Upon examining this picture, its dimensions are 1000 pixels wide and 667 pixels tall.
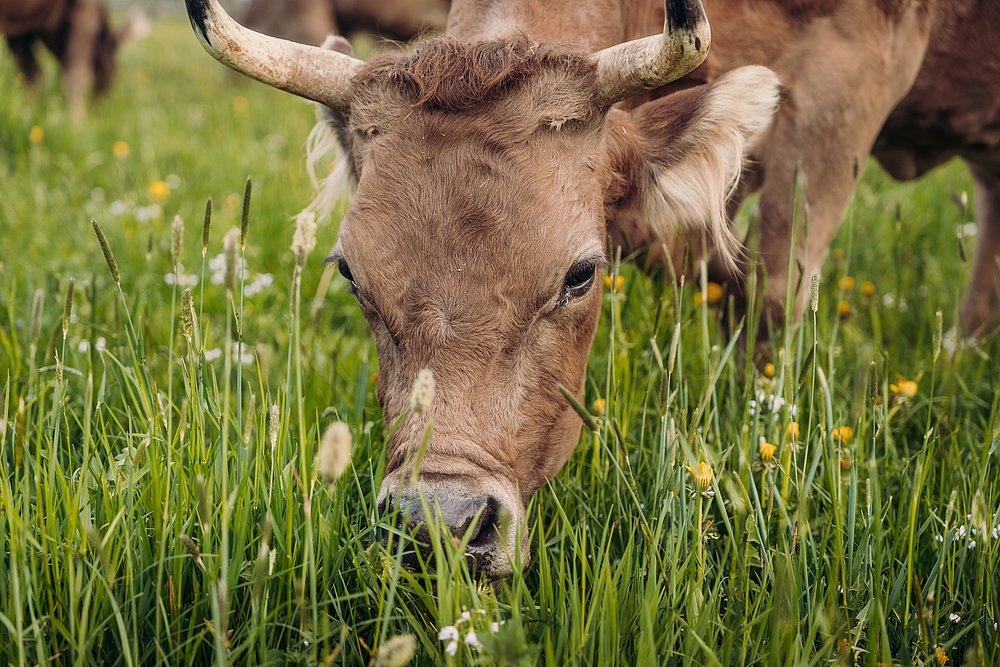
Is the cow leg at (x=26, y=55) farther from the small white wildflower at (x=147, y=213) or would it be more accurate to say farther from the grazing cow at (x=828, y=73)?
the grazing cow at (x=828, y=73)

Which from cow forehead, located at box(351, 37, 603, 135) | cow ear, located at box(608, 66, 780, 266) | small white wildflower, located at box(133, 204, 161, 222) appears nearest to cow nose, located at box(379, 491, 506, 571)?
cow forehead, located at box(351, 37, 603, 135)

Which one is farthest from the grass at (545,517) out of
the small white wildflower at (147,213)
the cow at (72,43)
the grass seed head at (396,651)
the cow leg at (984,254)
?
the cow at (72,43)

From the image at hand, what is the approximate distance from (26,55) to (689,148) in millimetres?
9905

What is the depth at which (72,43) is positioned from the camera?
33.9 ft

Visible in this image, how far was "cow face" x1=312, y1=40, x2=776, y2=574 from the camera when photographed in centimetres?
228

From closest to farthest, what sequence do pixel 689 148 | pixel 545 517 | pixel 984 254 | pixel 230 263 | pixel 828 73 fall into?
pixel 230 263 < pixel 545 517 < pixel 689 148 < pixel 828 73 < pixel 984 254

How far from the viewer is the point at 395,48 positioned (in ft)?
10.6

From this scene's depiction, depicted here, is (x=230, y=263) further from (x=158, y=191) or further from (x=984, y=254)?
(x=984, y=254)

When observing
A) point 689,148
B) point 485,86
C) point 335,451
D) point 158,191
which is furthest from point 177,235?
point 158,191

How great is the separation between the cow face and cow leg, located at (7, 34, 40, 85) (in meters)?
9.23

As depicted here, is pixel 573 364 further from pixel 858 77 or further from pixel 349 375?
pixel 858 77

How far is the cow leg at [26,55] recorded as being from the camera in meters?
10.3

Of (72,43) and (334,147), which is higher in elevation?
(72,43)

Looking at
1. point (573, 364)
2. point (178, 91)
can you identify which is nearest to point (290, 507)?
point (573, 364)
